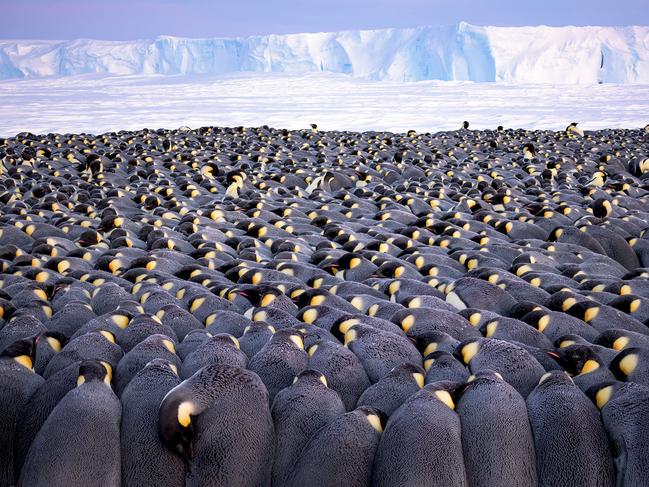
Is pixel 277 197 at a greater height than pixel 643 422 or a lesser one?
lesser

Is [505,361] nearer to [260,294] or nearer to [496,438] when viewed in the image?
[496,438]

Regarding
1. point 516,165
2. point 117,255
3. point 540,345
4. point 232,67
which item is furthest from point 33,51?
point 540,345

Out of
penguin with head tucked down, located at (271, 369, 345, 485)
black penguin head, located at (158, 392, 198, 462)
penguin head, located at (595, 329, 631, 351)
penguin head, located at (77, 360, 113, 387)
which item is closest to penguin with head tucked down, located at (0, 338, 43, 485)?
penguin head, located at (77, 360, 113, 387)

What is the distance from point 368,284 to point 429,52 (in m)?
35.5

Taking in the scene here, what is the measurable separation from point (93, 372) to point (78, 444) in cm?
39

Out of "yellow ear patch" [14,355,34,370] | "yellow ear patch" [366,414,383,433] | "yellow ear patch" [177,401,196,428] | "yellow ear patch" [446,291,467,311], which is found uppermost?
"yellow ear patch" [177,401,196,428]

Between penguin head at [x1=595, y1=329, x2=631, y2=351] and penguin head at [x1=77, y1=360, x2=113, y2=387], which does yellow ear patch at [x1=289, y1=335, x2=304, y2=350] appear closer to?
penguin head at [x1=77, y1=360, x2=113, y2=387]

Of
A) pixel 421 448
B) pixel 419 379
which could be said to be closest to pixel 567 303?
pixel 419 379

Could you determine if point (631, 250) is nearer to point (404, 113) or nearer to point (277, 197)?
point (277, 197)

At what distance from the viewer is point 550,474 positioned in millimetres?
2467

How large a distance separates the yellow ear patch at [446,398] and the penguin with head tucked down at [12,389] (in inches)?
67.0

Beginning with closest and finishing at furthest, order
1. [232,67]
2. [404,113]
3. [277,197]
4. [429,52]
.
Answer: [277,197]
[404,113]
[429,52]
[232,67]

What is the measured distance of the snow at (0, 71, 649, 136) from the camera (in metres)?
22.5

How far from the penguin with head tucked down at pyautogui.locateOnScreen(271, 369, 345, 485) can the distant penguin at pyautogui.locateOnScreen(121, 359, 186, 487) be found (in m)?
0.38
